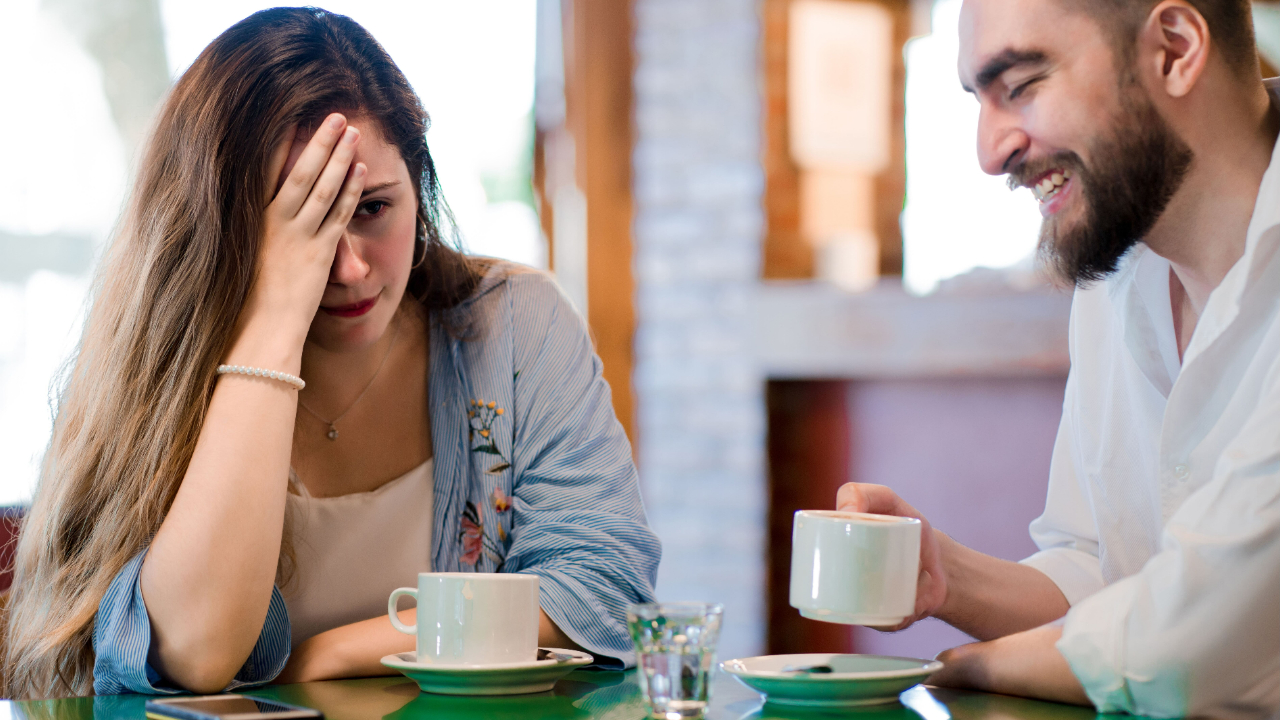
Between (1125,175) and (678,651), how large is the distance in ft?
2.24

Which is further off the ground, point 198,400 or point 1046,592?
point 198,400

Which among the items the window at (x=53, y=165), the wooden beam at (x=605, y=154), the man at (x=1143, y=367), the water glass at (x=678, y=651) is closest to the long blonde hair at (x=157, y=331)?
the water glass at (x=678, y=651)

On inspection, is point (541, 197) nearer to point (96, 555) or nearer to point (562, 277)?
point (562, 277)

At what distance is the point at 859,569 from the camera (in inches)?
34.2

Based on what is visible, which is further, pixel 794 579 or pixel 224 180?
pixel 224 180

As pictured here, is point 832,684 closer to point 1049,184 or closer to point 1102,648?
point 1102,648

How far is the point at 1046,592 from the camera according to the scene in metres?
1.16

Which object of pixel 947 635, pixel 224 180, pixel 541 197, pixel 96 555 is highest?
pixel 541 197

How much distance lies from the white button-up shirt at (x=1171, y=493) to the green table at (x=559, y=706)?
0.24 feet

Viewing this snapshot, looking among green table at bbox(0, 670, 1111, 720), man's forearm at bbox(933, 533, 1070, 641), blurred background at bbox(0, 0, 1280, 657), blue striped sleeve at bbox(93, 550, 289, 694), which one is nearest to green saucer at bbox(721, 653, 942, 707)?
green table at bbox(0, 670, 1111, 720)

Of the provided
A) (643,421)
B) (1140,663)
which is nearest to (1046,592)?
(1140,663)

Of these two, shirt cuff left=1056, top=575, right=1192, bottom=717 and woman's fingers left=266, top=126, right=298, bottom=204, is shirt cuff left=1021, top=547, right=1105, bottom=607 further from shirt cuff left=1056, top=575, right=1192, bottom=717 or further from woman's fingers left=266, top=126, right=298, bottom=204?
woman's fingers left=266, top=126, right=298, bottom=204

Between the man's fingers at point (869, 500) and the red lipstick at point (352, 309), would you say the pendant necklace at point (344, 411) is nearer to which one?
the red lipstick at point (352, 309)

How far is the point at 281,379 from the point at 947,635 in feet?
8.47
